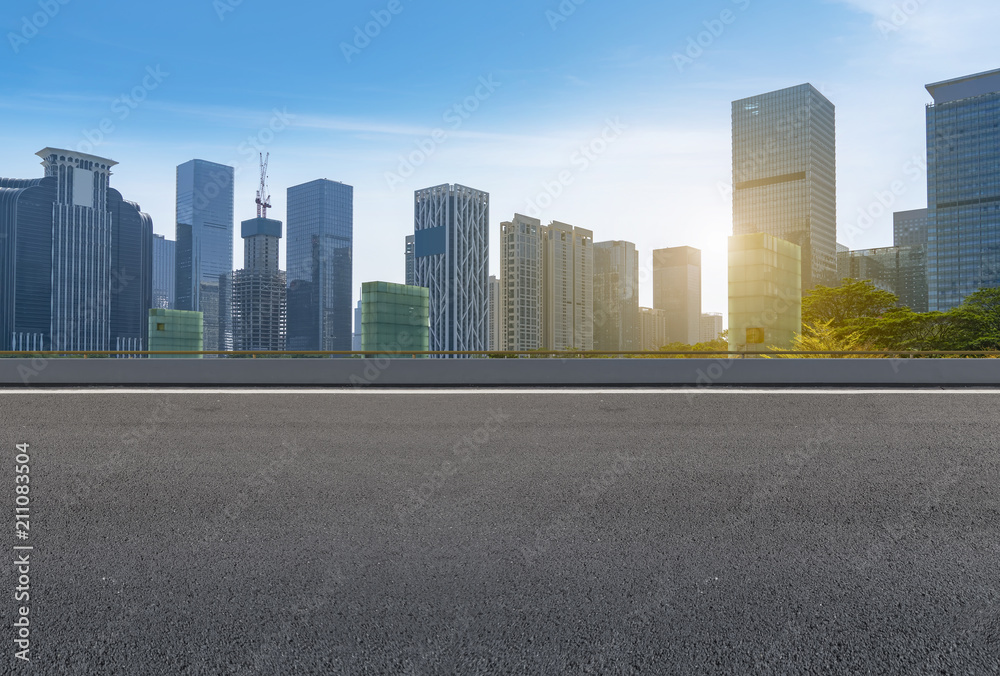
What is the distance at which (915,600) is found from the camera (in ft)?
11.1

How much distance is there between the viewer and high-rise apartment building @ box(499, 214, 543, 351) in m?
111

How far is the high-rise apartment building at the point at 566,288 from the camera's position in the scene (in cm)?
12581

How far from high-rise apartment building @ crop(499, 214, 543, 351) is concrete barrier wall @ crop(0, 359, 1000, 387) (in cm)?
9474

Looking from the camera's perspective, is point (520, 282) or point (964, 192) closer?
point (520, 282)

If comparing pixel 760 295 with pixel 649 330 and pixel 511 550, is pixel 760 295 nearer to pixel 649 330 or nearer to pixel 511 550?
pixel 511 550

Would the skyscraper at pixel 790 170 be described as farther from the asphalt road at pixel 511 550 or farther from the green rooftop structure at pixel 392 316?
the asphalt road at pixel 511 550

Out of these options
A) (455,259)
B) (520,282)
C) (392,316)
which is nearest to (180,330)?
(392,316)

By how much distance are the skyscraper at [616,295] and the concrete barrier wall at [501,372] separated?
138 metres

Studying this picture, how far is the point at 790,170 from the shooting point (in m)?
182

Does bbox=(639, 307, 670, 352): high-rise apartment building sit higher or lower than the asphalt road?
higher

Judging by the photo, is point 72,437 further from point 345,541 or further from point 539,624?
point 539,624

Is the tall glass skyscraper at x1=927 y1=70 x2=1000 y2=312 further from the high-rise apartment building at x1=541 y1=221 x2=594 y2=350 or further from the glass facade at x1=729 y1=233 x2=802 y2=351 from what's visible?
the glass facade at x1=729 y1=233 x2=802 y2=351

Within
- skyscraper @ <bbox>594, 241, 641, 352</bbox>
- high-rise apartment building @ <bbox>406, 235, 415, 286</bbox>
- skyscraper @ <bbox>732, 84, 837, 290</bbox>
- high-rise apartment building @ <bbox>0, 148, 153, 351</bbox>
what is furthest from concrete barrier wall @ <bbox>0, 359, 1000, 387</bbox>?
skyscraper @ <bbox>732, 84, 837, 290</bbox>

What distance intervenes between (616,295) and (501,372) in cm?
15180
